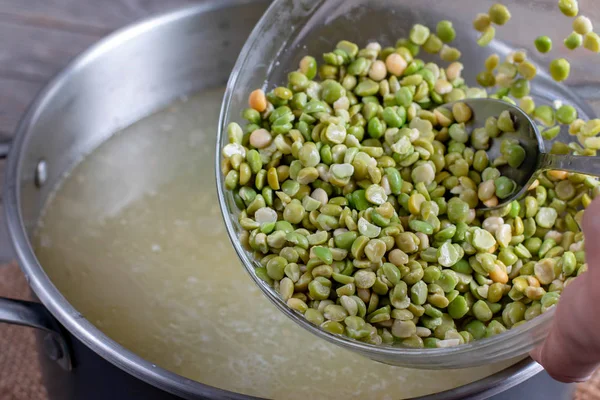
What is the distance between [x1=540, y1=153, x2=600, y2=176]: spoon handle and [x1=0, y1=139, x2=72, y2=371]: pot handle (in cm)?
52

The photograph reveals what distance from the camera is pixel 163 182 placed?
1.03 metres

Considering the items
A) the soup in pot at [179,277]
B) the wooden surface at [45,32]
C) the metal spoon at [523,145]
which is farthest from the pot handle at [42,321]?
the wooden surface at [45,32]

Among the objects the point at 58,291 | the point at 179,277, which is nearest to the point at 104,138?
the point at 179,277

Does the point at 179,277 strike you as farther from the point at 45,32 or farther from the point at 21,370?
the point at 45,32

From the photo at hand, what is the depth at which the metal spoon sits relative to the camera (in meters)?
0.71

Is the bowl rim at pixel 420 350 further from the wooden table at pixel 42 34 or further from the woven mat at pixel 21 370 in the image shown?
the wooden table at pixel 42 34

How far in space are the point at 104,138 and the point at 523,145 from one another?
2.15 feet

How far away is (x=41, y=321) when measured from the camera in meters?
0.69

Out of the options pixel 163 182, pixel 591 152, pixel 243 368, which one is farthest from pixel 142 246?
pixel 591 152

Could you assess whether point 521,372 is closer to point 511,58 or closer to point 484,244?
point 484,244

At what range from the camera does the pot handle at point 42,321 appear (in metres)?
0.66

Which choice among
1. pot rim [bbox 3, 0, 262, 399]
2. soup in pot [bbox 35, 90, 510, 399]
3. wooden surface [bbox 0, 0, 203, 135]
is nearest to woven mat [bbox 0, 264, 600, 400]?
soup in pot [bbox 35, 90, 510, 399]

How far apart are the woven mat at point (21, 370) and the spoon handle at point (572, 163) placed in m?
0.35

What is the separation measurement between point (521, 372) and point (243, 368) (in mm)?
315
